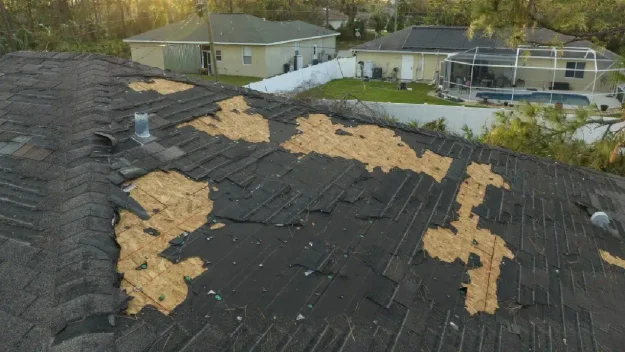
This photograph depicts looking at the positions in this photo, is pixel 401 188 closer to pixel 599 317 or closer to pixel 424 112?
pixel 599 317

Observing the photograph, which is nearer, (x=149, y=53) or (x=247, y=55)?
(x=247, y=55)

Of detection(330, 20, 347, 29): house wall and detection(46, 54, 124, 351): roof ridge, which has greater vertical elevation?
detection(46, 54, 124, 351): roof ridge

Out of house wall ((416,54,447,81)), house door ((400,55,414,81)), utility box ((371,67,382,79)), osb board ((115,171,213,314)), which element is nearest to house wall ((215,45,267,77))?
utility box ((371,67,382,79))

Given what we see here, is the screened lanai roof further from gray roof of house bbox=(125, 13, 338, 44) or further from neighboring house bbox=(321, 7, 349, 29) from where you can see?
neighboring house bbox=(321, 7, 349, 29)

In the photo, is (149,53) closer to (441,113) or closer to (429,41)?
(429,41)

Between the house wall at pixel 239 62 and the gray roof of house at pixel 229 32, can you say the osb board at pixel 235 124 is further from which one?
the house wall at pixel 239 62

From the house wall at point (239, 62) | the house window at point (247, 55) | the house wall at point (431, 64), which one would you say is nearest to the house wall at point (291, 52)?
the house wall at point (239, 62)

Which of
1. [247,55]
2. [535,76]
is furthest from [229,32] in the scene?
[535,76]
